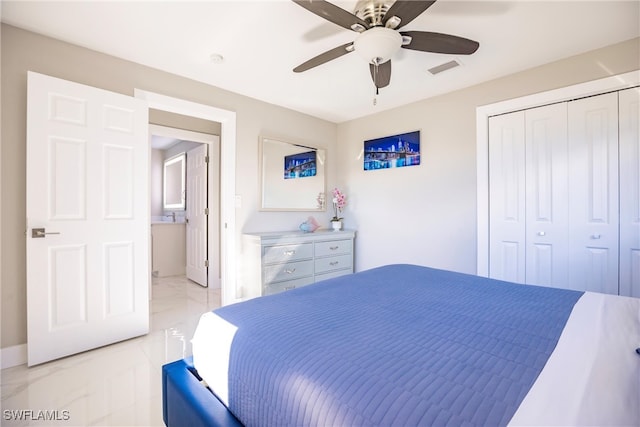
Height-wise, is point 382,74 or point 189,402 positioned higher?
point 382,74

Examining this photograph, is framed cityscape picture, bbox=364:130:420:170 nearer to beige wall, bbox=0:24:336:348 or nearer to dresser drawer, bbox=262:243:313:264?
dresser drawer, bbox=262:243:313:264

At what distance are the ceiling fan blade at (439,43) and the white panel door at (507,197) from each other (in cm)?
127

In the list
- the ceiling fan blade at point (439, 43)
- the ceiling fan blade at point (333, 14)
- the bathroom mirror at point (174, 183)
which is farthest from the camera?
the bathroom mirror at point (174, 183)

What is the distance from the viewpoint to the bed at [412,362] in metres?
0.63

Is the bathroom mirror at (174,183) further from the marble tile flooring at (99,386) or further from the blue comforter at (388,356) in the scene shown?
the blue comforter at (388,356)

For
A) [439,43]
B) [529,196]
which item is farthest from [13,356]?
[529,196]

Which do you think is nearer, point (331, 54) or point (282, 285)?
point (331, 54)

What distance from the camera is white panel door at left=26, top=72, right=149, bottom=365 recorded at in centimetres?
202

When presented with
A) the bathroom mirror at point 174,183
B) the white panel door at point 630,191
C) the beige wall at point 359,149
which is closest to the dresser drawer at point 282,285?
the beige wall at point 359,149

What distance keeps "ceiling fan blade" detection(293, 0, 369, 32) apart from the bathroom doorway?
2855 mm

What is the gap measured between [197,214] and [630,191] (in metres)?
4.71

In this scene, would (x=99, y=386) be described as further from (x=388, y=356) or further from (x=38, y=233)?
(x=388, y=356)

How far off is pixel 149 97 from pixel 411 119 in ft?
8.82

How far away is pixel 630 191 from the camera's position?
2182mm
